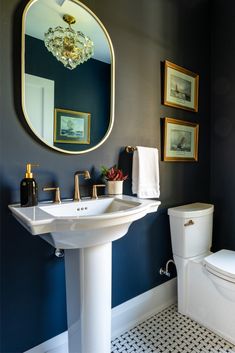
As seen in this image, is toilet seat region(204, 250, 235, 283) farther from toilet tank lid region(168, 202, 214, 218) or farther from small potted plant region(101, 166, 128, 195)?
small potted plant region(101, 166, 128, 195)

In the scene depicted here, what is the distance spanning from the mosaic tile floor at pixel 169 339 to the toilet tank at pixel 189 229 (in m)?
0.49

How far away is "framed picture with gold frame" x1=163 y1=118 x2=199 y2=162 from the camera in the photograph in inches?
68.8

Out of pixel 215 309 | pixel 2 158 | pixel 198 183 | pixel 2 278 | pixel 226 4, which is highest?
pixel 226 4

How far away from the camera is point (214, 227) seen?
2.09 m

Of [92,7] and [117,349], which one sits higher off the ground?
[92,7]

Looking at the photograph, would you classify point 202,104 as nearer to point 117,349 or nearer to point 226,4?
point 226,4

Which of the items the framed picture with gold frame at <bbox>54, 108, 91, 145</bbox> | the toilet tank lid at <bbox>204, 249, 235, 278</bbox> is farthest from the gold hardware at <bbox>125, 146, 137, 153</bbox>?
the toilet tank lid at <bbox>204, 249, 235, 278</bbox>

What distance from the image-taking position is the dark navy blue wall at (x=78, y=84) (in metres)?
1.15

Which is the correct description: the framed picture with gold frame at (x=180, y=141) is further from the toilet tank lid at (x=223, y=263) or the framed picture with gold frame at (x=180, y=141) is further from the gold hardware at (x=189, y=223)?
the toilet tank lid at (x=223, y=263)

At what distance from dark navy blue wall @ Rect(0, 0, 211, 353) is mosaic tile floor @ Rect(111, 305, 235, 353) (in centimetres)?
23

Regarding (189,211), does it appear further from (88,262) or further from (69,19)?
(69,19)

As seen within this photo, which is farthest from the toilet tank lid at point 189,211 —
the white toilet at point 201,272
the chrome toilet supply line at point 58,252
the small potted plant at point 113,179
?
the chrome toilet supply line at point 58,252

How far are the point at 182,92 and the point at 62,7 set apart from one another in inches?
42.1

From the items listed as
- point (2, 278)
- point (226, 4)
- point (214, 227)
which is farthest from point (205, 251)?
point (226, 4)
